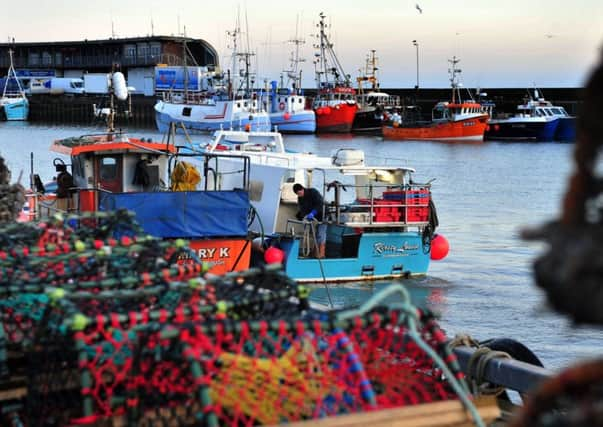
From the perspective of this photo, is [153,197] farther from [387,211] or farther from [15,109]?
[15,109]

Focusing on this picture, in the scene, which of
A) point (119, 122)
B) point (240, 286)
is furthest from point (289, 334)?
point (119, 122)

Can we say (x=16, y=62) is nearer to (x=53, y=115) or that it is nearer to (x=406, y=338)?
(x=53, y=115)

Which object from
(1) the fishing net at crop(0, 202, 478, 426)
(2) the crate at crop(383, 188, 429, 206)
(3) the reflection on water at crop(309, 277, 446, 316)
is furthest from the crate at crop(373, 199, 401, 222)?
(1) the fishing net at crop(0, 202, 478, 426)

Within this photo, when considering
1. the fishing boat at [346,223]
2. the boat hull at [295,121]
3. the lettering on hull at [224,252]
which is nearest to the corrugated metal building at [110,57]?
the boat hull at [295,121]

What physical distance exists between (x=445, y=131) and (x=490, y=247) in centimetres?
5437

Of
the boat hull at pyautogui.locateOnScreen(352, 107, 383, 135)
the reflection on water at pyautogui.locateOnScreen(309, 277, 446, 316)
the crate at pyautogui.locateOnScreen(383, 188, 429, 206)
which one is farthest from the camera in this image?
the boat hull at pyautogui.locateOnScreen(352, 107, 383, 135)

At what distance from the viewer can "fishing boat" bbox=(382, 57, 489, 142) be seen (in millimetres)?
78250

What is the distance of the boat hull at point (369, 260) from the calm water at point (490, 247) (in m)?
0.29

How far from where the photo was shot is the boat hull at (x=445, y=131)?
78.2 m

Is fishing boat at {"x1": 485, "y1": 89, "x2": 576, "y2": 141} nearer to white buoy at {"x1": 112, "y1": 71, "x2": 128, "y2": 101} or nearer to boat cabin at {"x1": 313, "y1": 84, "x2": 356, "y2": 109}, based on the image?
boat cabin at {"x1": 313, "y1": 84, "x2": 356, "y2": 109}

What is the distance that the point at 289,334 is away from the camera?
4148mm

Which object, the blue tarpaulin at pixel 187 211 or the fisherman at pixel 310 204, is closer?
the blue tarpaulin at pixel 187 211

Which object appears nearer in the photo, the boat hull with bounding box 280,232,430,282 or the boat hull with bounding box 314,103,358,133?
the boat hull with bounding box 280,232,430,282

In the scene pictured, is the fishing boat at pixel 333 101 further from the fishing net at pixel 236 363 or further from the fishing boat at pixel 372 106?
the fishing net at pixel 236 363
